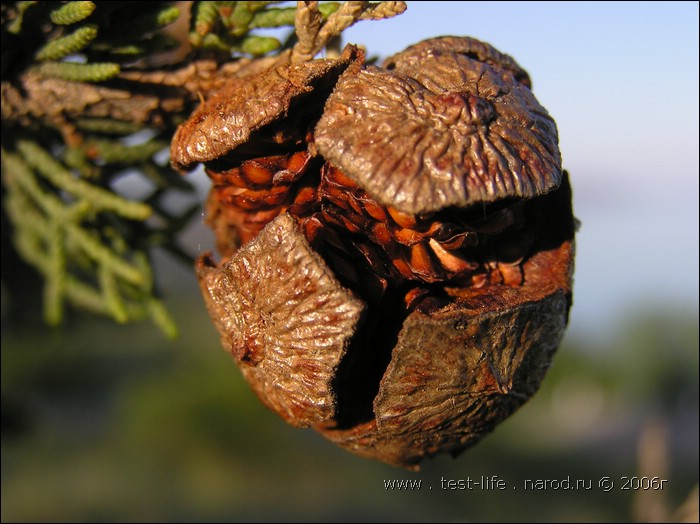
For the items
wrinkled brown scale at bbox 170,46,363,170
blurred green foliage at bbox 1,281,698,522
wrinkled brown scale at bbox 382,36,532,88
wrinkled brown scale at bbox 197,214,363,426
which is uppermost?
wrinkled brown scale at bbox 382,36,532,88

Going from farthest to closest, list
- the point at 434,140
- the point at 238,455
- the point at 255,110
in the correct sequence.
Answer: the point at 238,455 < the point at 255,110 < the point at 434,140

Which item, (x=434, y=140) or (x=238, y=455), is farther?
(x=238, y=455)

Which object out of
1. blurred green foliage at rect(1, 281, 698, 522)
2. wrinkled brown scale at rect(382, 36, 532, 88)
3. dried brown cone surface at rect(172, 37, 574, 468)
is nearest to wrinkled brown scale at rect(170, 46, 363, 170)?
dried brown cone surface at rect(172, 37, 574, 468)

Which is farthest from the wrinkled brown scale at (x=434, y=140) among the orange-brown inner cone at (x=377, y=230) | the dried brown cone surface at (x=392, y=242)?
the orange-brown inner cone at (x=377, y=230)

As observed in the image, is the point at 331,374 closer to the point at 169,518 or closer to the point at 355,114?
the point at 355,114

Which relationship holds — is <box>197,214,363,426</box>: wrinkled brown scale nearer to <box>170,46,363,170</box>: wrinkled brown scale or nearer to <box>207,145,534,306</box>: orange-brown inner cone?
<box>207,145,534,306</box>: orange-brown inner cone

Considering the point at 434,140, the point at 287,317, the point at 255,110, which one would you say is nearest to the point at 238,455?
the point at 287,317

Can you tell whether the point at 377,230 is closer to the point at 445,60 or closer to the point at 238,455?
the point at 445,60

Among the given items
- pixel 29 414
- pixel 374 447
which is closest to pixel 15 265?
pixel 29 414
